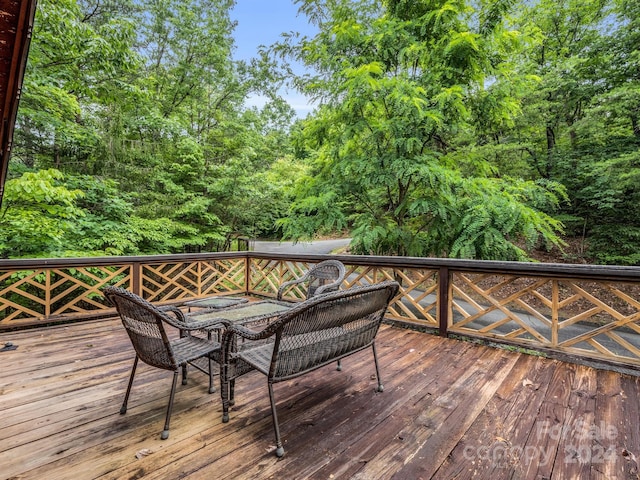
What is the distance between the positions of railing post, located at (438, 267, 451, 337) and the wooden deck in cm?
64

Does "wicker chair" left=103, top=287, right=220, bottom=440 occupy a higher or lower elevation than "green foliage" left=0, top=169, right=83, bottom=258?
lower

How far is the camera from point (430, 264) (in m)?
3.49

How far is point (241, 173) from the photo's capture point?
7285mm

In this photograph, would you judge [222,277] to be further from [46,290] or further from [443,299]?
[443,299]

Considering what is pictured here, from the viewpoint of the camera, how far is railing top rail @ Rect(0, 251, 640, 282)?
2.59m

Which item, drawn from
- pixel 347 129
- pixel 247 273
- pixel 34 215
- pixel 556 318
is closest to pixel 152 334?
pixel 556 318

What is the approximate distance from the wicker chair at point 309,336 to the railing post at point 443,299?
4.84 ft

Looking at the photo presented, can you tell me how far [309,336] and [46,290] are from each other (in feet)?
12.8

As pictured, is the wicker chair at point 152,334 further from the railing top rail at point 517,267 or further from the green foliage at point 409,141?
the green foliage at point 409,141

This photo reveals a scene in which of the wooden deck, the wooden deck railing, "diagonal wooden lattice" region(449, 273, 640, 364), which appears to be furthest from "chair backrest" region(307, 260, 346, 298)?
"diagonal wooden lattice" region(449, 273, 640, 364)

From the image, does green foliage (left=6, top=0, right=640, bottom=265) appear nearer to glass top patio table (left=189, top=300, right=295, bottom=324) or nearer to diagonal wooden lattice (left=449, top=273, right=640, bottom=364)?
diagonal wooden lattice (left=449, top=273, right=640, bottom=364)

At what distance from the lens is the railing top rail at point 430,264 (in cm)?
259

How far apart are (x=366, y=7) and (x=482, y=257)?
5351 mm

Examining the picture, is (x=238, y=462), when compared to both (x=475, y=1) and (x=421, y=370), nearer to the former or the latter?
(x=421, y=370)
